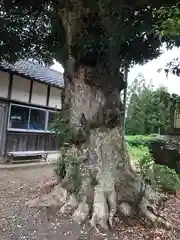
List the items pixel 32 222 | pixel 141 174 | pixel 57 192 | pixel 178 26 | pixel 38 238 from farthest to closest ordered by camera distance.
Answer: pixel 141 174, pixel 57 192, pixel 32 222, pixel 38 238, pixel 178 26

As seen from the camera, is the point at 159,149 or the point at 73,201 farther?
the point at 159,149

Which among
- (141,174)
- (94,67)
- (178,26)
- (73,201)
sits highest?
(94,67)

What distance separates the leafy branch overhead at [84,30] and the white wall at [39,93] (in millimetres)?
4615

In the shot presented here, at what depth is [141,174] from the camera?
7.73 meters

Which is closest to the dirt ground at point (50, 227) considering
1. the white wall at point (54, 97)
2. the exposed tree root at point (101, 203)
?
the exposed tree root at point (101, 203)

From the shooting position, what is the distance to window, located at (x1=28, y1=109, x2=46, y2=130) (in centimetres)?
1593

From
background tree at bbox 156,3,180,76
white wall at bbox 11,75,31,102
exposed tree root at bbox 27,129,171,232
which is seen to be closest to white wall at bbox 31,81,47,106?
white wall at bbox 11,75,31,102

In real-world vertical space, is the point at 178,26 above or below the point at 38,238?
above

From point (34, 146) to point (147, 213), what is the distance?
10270mm

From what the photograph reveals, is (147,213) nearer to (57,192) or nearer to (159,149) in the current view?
(57,192)

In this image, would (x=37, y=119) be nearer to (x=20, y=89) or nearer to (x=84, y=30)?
(x=20, y=89)

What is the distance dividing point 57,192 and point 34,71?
10.8 meters

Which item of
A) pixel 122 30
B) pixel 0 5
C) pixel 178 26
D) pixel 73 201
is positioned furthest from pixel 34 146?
pixel 178 26

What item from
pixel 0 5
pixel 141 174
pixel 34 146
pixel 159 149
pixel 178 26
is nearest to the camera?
pixel 178 26
